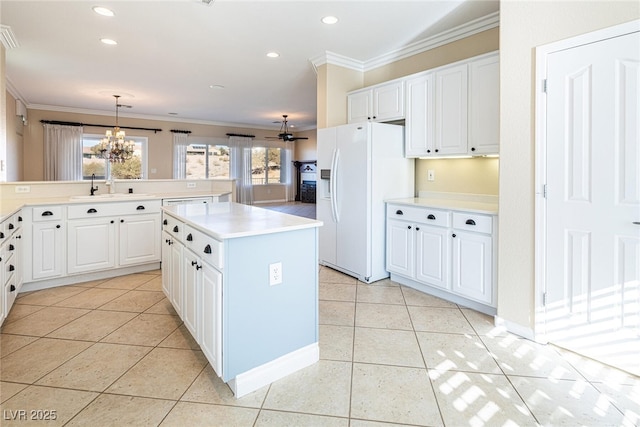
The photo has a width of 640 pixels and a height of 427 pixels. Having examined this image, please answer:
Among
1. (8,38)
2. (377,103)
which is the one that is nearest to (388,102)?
(377,103)

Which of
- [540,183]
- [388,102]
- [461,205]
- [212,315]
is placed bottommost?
[212,315]

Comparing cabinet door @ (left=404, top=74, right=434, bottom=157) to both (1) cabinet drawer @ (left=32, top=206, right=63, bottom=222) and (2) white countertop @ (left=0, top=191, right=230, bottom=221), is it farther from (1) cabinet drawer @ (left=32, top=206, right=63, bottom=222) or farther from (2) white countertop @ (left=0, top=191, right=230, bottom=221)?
(1) cabinet drawer @ (left=32, top=206, right=63, bottom=222)

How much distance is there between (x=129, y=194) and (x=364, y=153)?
3030 mm

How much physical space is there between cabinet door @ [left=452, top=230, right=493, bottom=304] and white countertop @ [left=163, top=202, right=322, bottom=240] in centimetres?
149

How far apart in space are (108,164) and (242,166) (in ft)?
11.4

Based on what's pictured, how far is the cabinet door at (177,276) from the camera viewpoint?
231 centimetres

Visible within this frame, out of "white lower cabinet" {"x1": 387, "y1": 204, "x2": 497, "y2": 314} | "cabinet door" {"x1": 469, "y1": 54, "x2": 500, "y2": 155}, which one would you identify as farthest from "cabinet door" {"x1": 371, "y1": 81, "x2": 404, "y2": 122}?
"white lower cabinet" {"x1": 387, "y1": 204, "x2": 497, "y2": 314}

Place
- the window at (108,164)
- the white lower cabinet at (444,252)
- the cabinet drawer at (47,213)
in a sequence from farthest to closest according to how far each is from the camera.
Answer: the window at (108,164) → the cabinet drawer at (47,213) → the white lower cabinet at (444,252)

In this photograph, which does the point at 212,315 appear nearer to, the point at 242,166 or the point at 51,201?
the point at 51,201

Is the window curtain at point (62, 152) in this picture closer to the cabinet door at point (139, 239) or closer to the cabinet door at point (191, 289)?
the cabinet door at point (139, 239)

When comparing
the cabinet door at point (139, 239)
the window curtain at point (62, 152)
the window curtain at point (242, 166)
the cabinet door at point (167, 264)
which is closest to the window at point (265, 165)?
the window curtain at point (242, 166)

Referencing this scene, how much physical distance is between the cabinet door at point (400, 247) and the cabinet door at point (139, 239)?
270 centimetres

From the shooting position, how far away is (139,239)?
12.8 ft

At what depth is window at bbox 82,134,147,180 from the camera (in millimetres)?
8211
